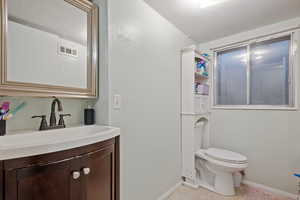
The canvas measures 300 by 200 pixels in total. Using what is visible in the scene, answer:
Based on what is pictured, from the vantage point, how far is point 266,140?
1.92 meters

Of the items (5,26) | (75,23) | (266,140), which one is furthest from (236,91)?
(5,26)

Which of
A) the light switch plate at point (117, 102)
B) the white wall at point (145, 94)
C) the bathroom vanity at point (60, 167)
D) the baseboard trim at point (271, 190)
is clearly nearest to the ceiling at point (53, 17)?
the white wall at point (145, 94)

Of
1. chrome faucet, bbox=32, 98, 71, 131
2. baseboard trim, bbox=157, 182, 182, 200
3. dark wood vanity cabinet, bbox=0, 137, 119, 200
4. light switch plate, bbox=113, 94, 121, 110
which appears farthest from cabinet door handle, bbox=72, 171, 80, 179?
baseboard trim, bbox=157, 182, 182, 200

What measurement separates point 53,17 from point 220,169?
2.28m

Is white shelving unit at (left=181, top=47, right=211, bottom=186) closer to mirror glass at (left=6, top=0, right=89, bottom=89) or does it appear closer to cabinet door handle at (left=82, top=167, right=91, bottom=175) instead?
mirror glass at (left=6, top=0, right=89, bottom=89)

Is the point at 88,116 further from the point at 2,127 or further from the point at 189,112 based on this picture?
the point at 189,112

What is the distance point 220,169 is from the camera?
70.8 inches

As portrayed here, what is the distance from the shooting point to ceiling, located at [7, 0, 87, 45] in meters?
0.89

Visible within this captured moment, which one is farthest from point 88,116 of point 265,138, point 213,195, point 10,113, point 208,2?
point 265,138

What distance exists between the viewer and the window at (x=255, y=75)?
188cm

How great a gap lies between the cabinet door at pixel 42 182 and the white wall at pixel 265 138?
217cm

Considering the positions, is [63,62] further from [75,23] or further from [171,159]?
[171,159]

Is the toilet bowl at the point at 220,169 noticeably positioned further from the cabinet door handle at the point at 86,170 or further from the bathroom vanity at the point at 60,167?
the cabinet door handle at the point at 86,170

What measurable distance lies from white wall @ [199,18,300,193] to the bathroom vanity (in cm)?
188
